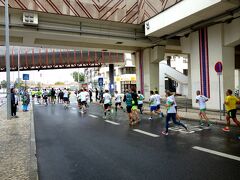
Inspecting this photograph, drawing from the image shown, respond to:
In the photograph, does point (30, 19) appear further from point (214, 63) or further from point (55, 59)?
point (55, 59)

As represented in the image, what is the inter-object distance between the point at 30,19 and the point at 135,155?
11.8 m

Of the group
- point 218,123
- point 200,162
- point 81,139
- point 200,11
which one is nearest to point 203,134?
point 218,123

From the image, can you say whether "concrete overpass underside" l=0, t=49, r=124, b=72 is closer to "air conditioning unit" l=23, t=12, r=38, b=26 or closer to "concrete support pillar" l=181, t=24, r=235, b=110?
"air conditioning unit" l=23, t=12, r=38, b=26

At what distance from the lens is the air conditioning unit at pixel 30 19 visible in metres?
15.1

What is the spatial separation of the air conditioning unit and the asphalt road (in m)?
7.68

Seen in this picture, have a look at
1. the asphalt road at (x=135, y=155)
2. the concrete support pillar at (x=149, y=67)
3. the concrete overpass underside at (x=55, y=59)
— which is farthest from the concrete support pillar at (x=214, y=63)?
the concrete overpass underside at (x=55, y=59)

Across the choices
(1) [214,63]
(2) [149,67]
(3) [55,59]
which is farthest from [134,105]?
(3) [55,59]

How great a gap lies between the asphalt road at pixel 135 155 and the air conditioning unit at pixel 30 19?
7675 mm

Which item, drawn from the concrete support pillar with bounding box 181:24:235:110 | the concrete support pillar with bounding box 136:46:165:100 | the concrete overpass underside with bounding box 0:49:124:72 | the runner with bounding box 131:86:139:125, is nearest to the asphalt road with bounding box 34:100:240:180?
the runner with bounding box 131:86:139:125

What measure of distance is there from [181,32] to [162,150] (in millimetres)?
12304

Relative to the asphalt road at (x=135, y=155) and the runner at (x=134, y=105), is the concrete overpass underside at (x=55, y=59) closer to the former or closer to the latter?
the runner at (x=134, y=105)

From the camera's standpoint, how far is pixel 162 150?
24.1 feet

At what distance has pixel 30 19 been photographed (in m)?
15.3

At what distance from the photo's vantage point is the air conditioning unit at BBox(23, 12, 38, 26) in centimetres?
1514
